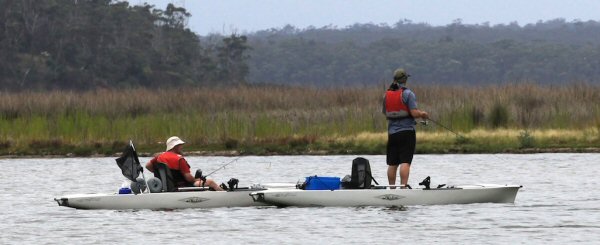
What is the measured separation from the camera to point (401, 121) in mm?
21969

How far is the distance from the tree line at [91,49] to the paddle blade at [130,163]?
5097cm

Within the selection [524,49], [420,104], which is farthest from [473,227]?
[524,49]

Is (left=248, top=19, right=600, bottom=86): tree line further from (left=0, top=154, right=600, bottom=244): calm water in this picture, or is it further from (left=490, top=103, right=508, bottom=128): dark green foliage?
(left=0, top=154, right=600, bottom=244): calm water

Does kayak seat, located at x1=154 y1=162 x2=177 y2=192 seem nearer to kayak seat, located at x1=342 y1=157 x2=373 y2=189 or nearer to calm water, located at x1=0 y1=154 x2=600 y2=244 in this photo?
A: calm water, located at x1=0 y1=154 x2=600 y2=244

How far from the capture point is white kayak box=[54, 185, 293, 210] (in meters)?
21.2

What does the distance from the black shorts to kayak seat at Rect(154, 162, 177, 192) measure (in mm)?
3113

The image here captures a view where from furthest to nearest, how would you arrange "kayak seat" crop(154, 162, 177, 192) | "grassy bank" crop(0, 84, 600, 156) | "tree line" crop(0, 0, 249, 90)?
1. "tree line" crop(0, 0, 249, 90)
2. "grassy bank" crop(0, 84, 600, 156)
3. "kayak seat" crop(154, 162, 177, 192)

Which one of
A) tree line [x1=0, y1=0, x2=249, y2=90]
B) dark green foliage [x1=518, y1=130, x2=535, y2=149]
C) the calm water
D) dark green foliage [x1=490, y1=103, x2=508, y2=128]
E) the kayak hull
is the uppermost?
tree line [x1=0, y1=0, x2=249, y2=90]

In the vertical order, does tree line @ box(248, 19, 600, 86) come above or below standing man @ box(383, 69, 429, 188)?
above

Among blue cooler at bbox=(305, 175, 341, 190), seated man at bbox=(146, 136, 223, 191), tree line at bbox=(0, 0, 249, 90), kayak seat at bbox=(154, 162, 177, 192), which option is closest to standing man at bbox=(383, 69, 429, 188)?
blue cooler at bbox=(305, 175, 341, 190)

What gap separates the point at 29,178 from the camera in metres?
29.9

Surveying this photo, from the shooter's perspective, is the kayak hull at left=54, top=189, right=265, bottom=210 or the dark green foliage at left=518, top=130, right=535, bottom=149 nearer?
the kayak hull at left=54, top=189, right=265, bottom=210

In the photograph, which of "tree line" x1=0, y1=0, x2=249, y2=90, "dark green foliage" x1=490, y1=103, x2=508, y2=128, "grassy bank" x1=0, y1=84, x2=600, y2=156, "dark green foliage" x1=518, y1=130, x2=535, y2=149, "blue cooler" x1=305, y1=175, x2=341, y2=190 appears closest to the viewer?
"blue cooler" x1=305, y1=175, x2=341, y2=190

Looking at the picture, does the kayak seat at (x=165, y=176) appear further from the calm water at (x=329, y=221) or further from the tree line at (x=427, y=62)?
the tree line at (x=427, y=62)
